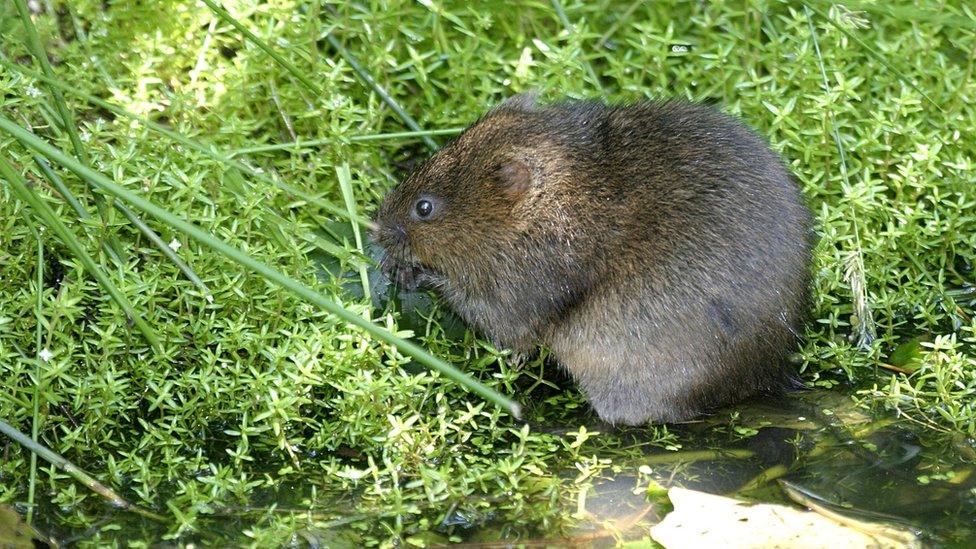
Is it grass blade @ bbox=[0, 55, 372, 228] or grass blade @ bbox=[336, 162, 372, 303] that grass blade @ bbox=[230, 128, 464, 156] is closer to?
grass blade @ bbox=[336, 162, 372, 303]

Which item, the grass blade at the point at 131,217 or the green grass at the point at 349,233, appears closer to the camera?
the green grass at the point at 349,233

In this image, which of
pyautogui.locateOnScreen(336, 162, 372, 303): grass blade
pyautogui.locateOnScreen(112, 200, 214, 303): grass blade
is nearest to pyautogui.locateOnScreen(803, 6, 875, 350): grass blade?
pyautogui.locateOnScreen(336, 162, 372, 303): grass blade

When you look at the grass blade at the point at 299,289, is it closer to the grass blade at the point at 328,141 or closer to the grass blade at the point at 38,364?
the grass blade at the point at 38,364

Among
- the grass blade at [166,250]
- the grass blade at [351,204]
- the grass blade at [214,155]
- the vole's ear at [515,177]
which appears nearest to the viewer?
the grass blade at [214,155]

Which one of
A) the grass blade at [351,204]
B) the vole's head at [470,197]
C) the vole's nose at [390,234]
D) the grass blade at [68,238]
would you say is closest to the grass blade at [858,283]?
the vole's head at [470,197]

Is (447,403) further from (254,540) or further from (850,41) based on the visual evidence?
(850,41)

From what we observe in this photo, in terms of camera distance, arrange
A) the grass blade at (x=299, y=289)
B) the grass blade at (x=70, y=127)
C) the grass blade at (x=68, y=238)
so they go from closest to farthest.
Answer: the grass blade at (x=299, y=289)
the grass blade at (x=68, y=238)
the grass blade at (x=70, y=127)
